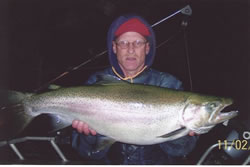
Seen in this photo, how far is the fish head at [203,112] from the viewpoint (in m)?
1.37

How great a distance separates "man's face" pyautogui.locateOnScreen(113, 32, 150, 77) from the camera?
1737 mm

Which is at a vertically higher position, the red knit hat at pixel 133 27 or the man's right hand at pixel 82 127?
the red knit hat at pixel 133 27

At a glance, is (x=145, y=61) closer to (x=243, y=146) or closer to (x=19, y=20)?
(x=243, y=146)

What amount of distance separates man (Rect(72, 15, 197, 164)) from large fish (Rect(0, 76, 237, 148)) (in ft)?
0.53

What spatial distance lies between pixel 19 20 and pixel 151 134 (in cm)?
284

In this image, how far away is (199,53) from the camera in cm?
425

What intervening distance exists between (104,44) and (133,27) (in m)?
2.08

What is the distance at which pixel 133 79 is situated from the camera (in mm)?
1866

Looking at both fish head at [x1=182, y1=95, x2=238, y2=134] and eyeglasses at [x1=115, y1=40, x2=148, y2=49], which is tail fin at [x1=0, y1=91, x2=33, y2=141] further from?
fish head at [x1=182, y1=95, x2=238, y2=134]

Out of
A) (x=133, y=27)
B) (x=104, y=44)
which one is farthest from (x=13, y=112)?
(x=104, y=44)
